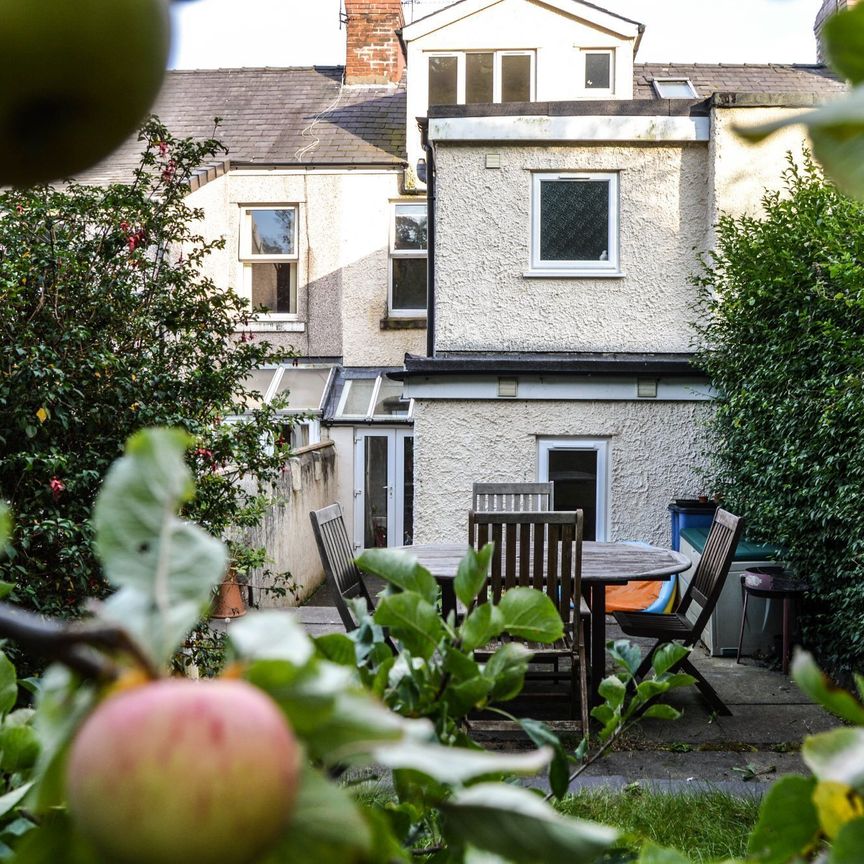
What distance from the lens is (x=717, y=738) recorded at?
213 inches

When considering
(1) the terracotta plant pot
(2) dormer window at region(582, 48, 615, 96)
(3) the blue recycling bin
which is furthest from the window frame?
(1) the terracotta plant pot

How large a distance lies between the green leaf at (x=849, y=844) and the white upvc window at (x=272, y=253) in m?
15.1

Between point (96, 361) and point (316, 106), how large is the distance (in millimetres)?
13267

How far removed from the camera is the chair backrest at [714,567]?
18.6ft

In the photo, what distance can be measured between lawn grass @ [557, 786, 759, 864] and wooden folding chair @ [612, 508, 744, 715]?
1267 mm

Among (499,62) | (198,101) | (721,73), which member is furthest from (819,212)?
(198,101)

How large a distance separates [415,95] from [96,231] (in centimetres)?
967

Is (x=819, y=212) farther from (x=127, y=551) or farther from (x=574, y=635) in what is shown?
(x=127, y=551)

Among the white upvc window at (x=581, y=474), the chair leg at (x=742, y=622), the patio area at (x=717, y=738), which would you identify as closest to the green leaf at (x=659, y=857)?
the patio area at (x=717, y=738)

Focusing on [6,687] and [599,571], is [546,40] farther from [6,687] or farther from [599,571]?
[6,687]

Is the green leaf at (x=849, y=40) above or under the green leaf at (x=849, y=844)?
above

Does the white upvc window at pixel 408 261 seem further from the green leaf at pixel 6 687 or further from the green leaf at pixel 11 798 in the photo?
the green leaf at pixel 11 798

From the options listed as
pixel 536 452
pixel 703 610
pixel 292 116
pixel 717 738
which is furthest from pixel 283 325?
pixel 717 738

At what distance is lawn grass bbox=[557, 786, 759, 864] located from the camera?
3.75 metres
